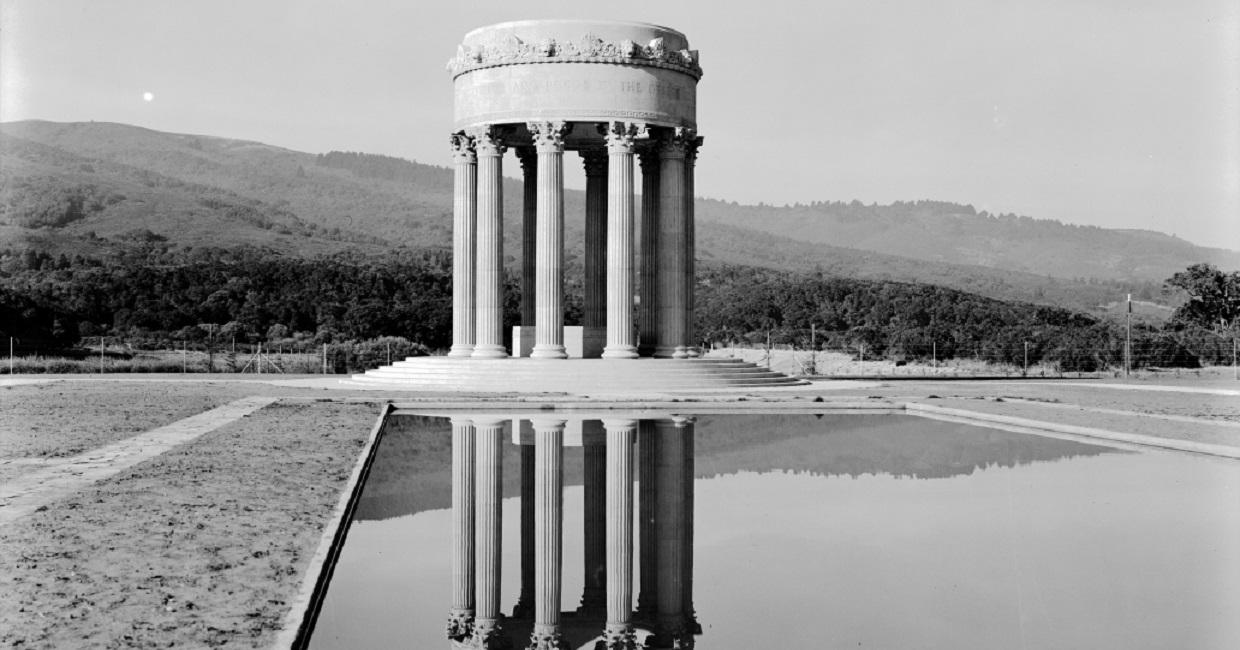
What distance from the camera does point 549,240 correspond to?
5484cm

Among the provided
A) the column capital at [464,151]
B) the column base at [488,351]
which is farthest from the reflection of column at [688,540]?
the column capital at [464,151]

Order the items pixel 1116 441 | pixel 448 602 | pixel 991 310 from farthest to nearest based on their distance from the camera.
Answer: pixel 991 310
pixel 1116 441
pixel 448 602

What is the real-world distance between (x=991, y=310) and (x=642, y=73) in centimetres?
8825

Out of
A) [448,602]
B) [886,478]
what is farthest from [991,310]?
[448,602]

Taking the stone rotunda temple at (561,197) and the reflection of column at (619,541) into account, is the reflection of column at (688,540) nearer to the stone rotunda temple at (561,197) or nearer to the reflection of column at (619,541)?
the reflection of column at (619,541)

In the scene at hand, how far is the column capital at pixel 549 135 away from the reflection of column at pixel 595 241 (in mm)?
7050

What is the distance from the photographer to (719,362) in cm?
5541

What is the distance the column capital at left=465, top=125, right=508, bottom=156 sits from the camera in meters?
56.0

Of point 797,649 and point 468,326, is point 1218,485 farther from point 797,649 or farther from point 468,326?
point 468,326

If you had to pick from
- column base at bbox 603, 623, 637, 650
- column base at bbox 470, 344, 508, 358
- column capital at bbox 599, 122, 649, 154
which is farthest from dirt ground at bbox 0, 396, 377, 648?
column capital at bbox 599, 122, 649, 154

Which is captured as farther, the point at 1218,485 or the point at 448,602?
the point at 1218,485

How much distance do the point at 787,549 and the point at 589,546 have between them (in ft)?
9.28

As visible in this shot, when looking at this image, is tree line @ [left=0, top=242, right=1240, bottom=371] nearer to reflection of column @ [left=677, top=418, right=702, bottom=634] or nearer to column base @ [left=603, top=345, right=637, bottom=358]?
column base @ [left=603, top=345, right=637, bottom=358]

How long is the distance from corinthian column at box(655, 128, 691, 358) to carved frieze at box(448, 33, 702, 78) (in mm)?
3349
